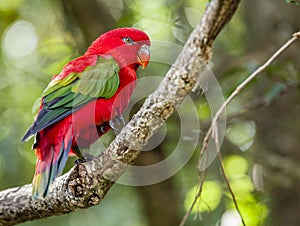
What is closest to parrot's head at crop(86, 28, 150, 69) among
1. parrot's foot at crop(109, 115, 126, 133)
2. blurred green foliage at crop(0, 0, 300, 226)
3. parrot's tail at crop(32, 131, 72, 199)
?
parrot's foot at crop(109, 115, 126, 133)

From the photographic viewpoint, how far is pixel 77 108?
9.87ft

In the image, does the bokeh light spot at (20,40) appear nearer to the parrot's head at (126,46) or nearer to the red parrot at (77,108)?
the parrot's head at (126,46)

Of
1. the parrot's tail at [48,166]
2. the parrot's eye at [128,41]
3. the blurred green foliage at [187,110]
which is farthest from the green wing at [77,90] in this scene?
the blurred green foliage at [187,110]

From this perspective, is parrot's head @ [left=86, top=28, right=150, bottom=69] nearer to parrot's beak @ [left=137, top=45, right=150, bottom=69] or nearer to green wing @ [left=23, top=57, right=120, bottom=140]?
parrot's beak @ [left=137, top=45, right=150, bottom=69]

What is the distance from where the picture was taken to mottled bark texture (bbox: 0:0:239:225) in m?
2.20

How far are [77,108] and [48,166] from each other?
33 centimetres

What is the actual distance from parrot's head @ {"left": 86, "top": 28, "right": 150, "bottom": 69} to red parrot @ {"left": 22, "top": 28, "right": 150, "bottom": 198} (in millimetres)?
27

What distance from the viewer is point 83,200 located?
9.27ft

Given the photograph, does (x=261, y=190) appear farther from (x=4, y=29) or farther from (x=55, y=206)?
(x=4, y=29)

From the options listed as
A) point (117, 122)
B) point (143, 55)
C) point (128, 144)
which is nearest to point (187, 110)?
point (143, 55)

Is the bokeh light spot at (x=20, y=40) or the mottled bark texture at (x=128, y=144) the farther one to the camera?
the bokeh light spot at (x=20, y=40)

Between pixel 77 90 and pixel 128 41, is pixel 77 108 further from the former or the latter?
pixel 128 41

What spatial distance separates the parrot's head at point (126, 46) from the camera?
131 inches

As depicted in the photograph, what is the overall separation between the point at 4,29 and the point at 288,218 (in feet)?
9.51
